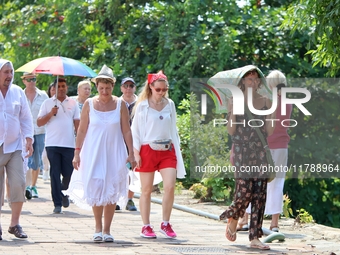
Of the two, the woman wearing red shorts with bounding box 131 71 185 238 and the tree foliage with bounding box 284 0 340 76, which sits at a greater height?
the tree foliage with bounding box 284 0 340 76

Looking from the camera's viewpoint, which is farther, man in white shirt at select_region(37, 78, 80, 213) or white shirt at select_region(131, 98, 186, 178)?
man in white shirt at select_region(37, 78, 80, 213)

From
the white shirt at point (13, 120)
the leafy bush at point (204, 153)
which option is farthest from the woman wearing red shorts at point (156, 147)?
the leafy bush at point (204, 153)

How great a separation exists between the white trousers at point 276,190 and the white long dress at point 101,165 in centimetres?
201

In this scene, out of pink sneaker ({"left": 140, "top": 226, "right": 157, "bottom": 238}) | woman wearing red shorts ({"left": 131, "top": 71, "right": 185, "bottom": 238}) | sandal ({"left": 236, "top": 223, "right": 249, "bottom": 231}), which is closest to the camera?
pink sneaker ({"left": 140, "top": 226, "right": 157, "bottom": 238})

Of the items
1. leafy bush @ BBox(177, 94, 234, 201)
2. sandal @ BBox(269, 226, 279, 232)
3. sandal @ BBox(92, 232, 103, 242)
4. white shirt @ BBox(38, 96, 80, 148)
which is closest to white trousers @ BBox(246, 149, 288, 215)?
sandal @ BBox(269, 226, 279, 232)

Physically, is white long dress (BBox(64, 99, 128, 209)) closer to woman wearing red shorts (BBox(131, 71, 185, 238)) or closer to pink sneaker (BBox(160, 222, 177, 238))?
woman wearing red shorts (BBox(131, 71, 185, 238))

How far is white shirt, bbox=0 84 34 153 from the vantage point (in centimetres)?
968

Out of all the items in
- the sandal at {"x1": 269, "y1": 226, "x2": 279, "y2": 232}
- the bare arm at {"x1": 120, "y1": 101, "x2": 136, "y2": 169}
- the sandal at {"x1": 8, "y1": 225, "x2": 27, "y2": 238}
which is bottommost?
the sandal at {"x1": 269, "y1": 226, "x2": 279, "y2": 232}

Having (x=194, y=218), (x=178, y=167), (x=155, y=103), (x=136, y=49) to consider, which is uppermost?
(x=136, y=49)

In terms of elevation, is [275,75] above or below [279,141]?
above

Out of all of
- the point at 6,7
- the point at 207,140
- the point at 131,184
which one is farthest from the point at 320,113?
the point at 6,7

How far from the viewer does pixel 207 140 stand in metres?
15.0

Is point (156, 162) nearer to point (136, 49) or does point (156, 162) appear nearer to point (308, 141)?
point (308, 141)

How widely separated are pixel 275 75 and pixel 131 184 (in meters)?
2.26
